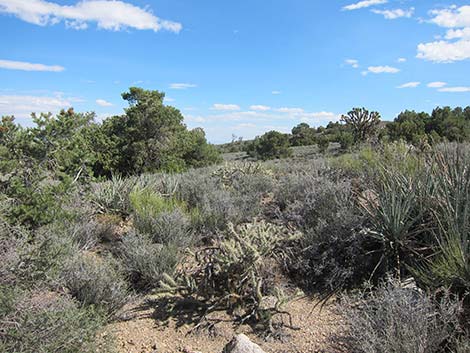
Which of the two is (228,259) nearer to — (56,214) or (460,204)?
(460,204)

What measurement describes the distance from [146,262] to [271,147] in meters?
30.7

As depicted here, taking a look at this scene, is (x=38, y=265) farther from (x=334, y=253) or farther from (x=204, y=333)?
(x=334, y=253)

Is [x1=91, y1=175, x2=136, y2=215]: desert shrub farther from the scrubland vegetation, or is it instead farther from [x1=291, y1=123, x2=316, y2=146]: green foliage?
[x1=291, y1=123, x2=316, y2=146]: green foliage

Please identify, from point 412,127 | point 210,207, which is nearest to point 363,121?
point 412,127

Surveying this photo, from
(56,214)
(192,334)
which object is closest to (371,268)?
(192,334)

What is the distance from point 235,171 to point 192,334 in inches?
258

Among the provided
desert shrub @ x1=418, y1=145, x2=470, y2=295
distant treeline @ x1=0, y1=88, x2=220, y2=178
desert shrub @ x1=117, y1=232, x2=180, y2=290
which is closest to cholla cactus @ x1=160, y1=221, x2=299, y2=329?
desert shrub @ x1=117, y1=232, x2=180, y2=290

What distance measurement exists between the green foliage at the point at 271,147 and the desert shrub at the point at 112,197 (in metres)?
26.6

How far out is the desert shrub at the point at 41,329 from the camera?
2.80 m

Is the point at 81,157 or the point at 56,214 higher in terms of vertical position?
the point at 81,157

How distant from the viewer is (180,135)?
22.7 metres

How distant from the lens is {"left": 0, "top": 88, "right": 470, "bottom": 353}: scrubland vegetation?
3115mm

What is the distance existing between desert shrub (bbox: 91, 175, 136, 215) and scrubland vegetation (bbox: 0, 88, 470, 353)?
0.03 m

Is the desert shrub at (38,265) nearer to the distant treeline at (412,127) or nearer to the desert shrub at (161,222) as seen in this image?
the desert shrub at (161,222)
